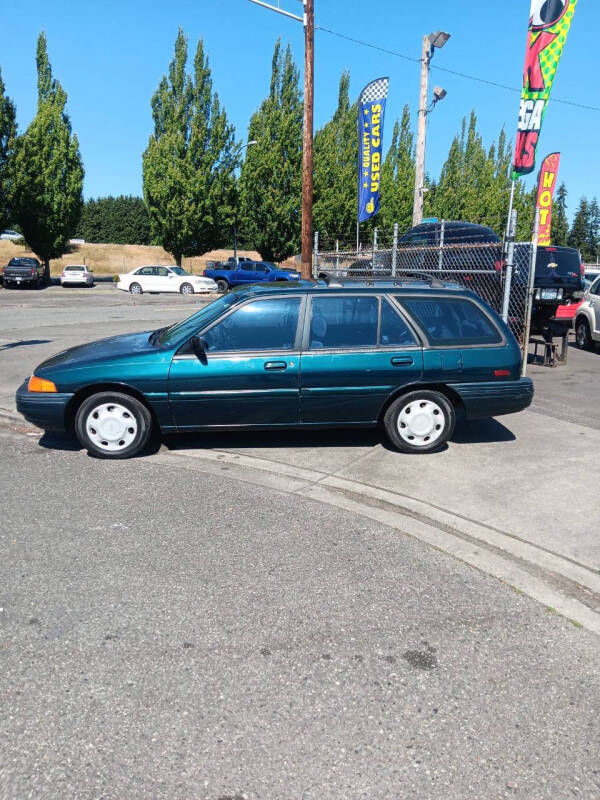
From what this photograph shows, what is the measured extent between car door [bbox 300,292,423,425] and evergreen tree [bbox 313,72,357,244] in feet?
121

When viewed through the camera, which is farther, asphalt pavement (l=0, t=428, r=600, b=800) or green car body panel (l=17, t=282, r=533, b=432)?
green car body panel (l=17, t=282, r=533, b=432)

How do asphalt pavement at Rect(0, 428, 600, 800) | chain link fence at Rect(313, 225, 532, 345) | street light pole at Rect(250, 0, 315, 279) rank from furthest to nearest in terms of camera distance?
street light pole at Rect(250, 0, 315, 279), chain link fence at Rect(313, 225, 532, 345), asphalt pavement at Rect(0, 428, 600, 800)

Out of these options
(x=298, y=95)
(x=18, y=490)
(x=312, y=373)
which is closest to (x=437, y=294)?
(x=312, y=373)

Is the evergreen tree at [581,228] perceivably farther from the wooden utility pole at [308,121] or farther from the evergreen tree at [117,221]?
the wooden utility pole at [308,121]

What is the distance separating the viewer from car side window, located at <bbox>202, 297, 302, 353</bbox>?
580 centimetres

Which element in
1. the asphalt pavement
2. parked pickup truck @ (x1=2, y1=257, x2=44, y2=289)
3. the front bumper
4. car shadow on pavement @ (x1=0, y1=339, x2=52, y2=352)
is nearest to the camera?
the asphalt pavement

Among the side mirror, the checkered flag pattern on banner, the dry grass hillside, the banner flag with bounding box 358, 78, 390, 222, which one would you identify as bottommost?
the side mirror

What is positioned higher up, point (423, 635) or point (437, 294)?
point (437, 294)

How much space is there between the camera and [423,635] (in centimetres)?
313

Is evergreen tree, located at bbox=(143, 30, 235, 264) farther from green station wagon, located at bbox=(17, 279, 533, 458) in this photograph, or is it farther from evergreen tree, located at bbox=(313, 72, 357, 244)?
green station wagon, located at bbox=(17, 279, 533, 458)

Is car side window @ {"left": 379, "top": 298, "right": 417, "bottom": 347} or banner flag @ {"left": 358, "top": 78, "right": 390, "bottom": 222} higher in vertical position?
banner flag @ {"left": 358, "top": 78, "right": 390, "bottom": 222}

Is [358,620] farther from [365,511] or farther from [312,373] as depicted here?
[312,373]

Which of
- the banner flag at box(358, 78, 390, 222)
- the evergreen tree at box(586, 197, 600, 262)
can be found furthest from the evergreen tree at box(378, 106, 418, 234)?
the evergreen tree at box(586, 197, 600, 262)

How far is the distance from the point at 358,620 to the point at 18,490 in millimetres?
2996
